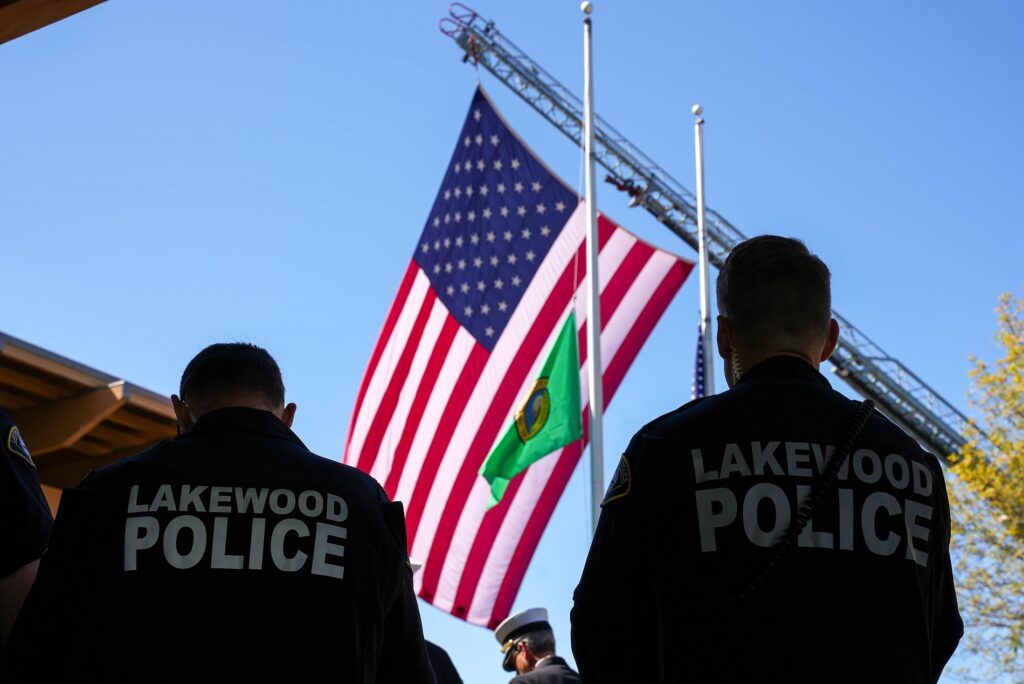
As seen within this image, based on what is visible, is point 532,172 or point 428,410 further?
point 532,172

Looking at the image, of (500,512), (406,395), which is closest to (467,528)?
(500,512)

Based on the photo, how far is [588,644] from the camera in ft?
7.98

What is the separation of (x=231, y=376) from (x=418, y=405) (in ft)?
31.5

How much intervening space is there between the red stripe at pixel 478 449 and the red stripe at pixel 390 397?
100cm

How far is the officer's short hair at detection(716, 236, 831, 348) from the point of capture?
2627 millimetres

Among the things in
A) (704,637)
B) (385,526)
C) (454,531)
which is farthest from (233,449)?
(454,531)

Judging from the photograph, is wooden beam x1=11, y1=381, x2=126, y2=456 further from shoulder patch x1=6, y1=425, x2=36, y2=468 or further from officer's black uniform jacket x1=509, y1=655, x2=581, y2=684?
shoulder patch x1=6, y1=425, x2=36, y2=468

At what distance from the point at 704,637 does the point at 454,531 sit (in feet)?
32.8

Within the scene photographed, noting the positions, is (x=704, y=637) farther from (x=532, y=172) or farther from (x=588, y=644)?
(x=532, y=172)

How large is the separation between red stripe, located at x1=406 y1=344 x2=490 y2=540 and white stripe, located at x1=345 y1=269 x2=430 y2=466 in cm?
97

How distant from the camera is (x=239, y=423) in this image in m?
3.08

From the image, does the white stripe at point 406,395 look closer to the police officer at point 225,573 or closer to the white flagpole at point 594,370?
the white flagpole at point 594,370

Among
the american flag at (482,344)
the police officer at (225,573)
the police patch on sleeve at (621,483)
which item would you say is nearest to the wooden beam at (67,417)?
the american flag at (482,344)

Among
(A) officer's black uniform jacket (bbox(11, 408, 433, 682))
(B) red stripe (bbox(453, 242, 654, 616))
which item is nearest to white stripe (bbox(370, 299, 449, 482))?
(B) red stripe (bbox(453, 242, 654, 616))
